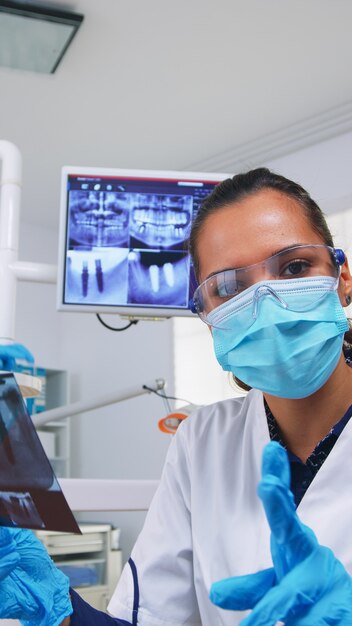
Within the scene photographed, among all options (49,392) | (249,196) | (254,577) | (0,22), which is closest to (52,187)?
(49,392)

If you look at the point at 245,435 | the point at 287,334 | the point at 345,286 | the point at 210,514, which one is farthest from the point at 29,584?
the point at 345,286

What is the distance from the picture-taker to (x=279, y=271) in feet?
3.51

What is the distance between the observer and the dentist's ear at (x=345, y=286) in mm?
1163

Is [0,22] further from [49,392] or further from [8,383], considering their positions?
[49,392]

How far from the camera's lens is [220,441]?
47.4 inches

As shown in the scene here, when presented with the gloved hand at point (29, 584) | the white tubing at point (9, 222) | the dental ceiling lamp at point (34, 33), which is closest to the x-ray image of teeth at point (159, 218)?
the white tubing at point (9, 222)

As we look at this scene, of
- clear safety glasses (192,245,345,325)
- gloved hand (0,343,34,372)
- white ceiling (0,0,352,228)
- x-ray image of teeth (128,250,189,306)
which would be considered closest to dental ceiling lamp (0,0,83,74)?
white ceiling (0,0,352,228)

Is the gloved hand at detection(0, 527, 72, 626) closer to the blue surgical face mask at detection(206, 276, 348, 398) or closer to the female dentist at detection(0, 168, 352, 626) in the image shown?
the female dentist at detection(0, 168, 352, 626)

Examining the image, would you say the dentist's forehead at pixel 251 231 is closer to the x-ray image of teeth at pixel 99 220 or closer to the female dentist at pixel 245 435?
the female dentist at pixel 245 435

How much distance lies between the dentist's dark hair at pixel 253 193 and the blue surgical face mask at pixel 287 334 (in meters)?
0.13

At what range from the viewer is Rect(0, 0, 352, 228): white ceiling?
3.10 metres

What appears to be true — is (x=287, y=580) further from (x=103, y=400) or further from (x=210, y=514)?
(x=103, y=400)

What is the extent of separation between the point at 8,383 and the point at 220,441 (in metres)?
0.37

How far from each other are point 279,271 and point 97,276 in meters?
0.88
